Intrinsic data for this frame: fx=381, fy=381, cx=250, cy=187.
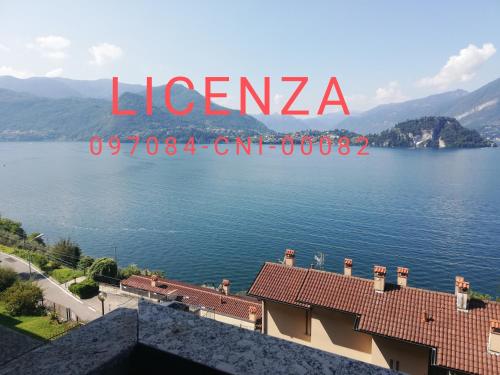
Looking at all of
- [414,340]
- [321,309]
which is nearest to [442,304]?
[414,340]

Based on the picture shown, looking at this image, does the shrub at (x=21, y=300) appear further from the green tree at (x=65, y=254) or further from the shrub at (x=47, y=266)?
the green tree at (x=65, y=254)

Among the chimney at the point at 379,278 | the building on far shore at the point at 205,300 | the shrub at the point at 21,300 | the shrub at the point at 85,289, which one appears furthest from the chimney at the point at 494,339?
the shrub at the point at 85,289

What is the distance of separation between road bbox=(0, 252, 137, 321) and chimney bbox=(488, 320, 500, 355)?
20.0 metres

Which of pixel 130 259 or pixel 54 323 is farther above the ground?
pixel 54 323

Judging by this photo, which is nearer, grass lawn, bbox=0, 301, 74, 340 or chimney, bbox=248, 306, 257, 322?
grass lawn, bbox=0, 301, 74, 340

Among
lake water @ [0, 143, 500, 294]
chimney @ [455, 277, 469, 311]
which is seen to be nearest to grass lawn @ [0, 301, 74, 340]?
chimney @ [455, 277, 469, 311]

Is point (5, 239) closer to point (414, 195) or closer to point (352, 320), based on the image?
point (352, 320)

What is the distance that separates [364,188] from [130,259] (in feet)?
208

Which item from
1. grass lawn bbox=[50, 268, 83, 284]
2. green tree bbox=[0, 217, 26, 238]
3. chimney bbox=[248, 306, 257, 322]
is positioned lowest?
grass lawn bbox=[50, 268, 83, 284]

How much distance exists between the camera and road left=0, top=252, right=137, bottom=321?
1029 inches

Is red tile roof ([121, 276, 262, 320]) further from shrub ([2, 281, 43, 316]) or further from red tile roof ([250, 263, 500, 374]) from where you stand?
red tile roof ([250, 263, 500, 374])

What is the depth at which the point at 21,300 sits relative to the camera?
21.3 metres

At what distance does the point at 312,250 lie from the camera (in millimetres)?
48438

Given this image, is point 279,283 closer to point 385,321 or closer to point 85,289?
point 385,321
